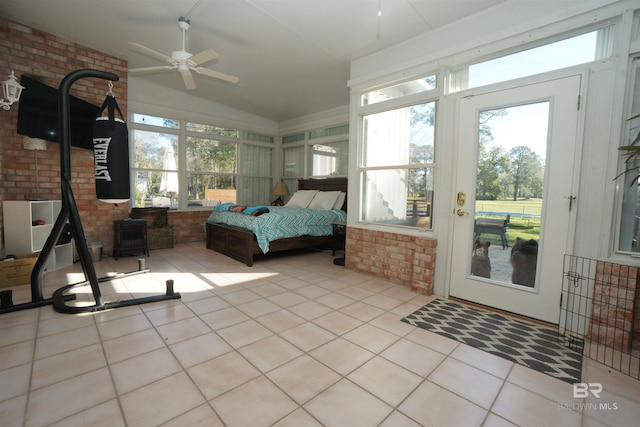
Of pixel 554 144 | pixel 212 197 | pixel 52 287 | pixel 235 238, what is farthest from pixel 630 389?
pixel 212 197

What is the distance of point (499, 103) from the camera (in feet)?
8.77

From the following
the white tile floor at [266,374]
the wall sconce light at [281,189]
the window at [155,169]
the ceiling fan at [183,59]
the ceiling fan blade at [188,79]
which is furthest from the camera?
the wall sconce light at [281,189]

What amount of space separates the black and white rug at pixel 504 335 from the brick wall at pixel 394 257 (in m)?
0.37

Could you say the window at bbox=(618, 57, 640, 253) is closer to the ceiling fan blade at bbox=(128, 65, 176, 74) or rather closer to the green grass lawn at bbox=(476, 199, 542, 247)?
the green grass lawn at bbox=(476, 199, 542, 247)

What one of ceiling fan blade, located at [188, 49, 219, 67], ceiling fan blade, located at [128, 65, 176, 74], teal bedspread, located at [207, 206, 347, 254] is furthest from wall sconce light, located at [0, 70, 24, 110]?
teal bedspread, located at [207, 206, 347, 254]

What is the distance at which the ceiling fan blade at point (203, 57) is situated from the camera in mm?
3008

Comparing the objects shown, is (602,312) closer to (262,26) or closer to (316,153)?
(262,26)

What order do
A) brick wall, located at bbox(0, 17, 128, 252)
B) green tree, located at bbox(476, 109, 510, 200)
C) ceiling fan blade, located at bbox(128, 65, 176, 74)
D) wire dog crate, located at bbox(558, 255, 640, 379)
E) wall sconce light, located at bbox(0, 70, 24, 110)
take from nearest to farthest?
wire dog crate, located at bbox(558, 255, 640, 379) < green tree, located at bbox(476, 109, 510, 200) < wall sconce light, located at bbox(0, 70, 24, 110) < ceiling fan blade, located at bbox(128, 65, 176, 74) < brick wall, located at bbox(0, 17, 128, 252)

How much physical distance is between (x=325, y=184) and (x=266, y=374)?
15.8 feet

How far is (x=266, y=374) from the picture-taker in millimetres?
1710

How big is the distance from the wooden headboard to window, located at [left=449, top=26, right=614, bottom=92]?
10.1 ft

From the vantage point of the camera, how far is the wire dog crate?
2037 millimetres

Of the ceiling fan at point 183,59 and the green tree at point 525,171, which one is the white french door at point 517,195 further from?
the ceiling fan at point 183,59

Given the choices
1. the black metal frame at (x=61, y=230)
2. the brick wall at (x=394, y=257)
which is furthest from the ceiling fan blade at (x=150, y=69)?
the brick wall at (x=394, y=257)
